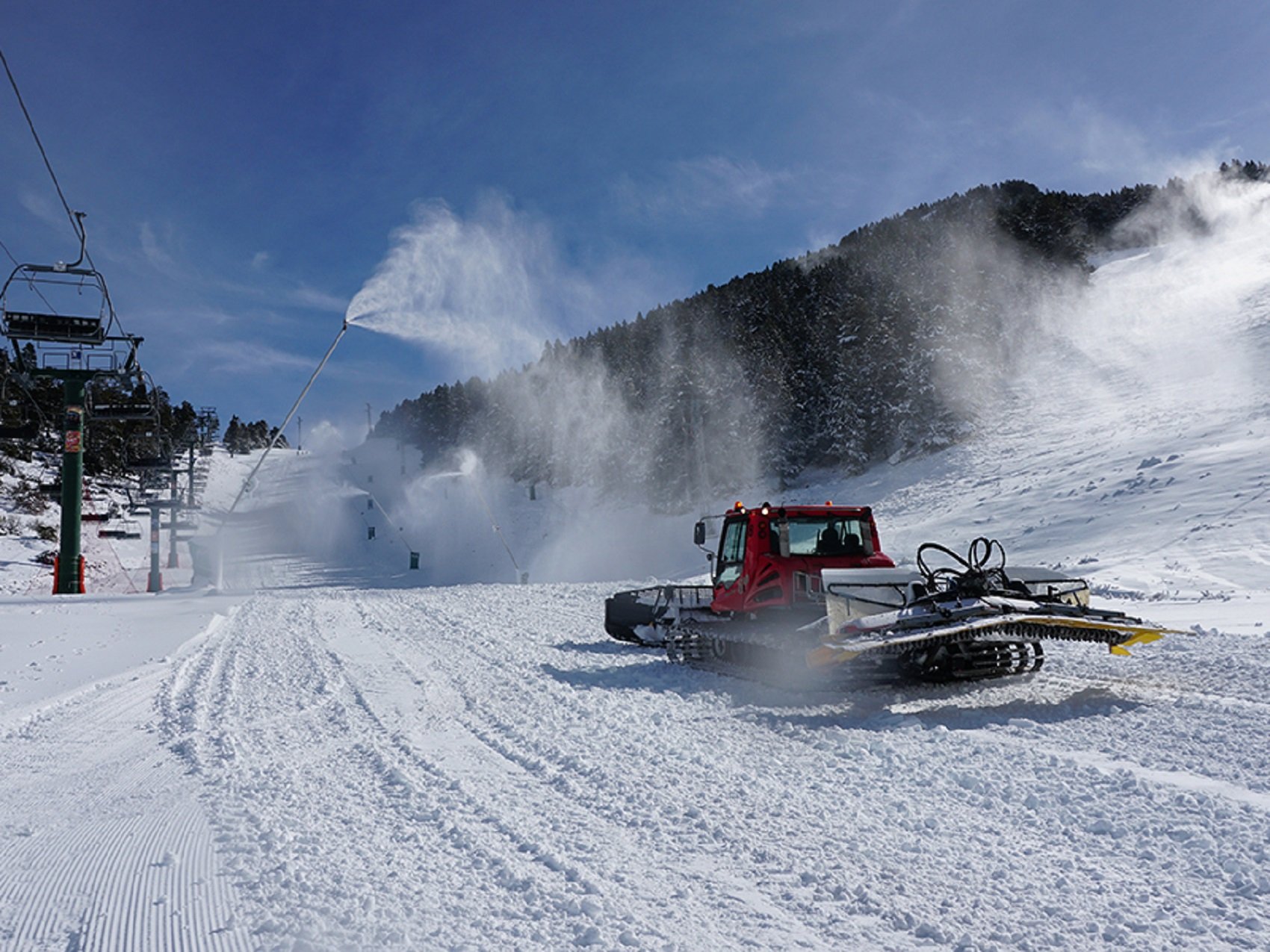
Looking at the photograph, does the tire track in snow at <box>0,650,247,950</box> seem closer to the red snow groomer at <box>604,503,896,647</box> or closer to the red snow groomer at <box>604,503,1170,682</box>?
the red snow groomer at <box>604,503,1170,682</box>

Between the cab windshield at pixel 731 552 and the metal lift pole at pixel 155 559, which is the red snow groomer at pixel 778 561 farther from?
the metal lift pole at pixel 155 559

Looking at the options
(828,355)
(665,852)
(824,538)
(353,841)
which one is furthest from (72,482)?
(828,355)

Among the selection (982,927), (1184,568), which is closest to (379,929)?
(982,927)

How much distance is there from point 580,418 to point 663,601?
181 ft

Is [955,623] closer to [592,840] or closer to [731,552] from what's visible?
[731,552]

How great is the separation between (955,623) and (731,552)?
3.93 metres

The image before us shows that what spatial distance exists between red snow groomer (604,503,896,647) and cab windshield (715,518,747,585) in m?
0.01

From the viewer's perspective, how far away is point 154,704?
8.01 meters

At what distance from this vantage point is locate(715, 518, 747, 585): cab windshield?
1068cm

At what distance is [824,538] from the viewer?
33.7ft

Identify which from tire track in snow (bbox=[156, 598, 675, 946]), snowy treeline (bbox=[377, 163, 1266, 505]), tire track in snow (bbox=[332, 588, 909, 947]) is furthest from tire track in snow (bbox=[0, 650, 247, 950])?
snowy treeline (bbox=[377, 163, 1266, 505])

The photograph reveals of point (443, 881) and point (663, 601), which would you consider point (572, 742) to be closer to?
point (443, 881)

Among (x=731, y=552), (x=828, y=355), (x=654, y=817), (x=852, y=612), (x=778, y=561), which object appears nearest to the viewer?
(x=654, y=817)

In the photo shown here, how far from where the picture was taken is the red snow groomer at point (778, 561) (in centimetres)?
963
